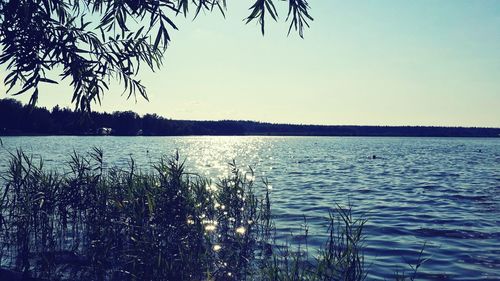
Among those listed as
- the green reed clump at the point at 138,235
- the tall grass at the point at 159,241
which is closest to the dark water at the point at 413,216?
the tall grass at the point at 159,241

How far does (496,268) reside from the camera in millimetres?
10891

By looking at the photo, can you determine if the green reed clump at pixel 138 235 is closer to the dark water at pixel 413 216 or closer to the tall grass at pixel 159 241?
the tall grass at pixel 159 241

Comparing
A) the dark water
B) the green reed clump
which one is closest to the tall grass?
the green reed clump

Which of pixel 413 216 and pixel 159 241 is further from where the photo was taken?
pixel 413 216

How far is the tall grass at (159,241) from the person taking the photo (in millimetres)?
8133

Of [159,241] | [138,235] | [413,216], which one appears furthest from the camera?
[413,216]

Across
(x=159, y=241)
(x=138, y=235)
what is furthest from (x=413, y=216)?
(x=138, y=235)

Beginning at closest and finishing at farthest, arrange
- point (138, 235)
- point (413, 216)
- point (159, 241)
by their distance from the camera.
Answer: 1. point (159, 241)
2. point (138, 235)
3. point (413, 216)

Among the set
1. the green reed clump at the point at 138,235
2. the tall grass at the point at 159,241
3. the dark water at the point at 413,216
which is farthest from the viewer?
Answer: the dark water at the point at 413,216

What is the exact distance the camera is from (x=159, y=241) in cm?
873

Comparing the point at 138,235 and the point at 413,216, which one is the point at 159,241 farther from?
the point at 413,216

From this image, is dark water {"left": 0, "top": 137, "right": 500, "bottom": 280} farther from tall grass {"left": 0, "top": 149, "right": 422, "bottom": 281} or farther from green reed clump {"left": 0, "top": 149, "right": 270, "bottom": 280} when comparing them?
green reed clump {"left": 0, "top": 149, "right": 270, "bottom": 280}

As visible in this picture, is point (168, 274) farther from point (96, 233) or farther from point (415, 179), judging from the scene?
point (415, 179)

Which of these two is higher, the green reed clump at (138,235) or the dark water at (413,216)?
the green reed clump at (138,235)
